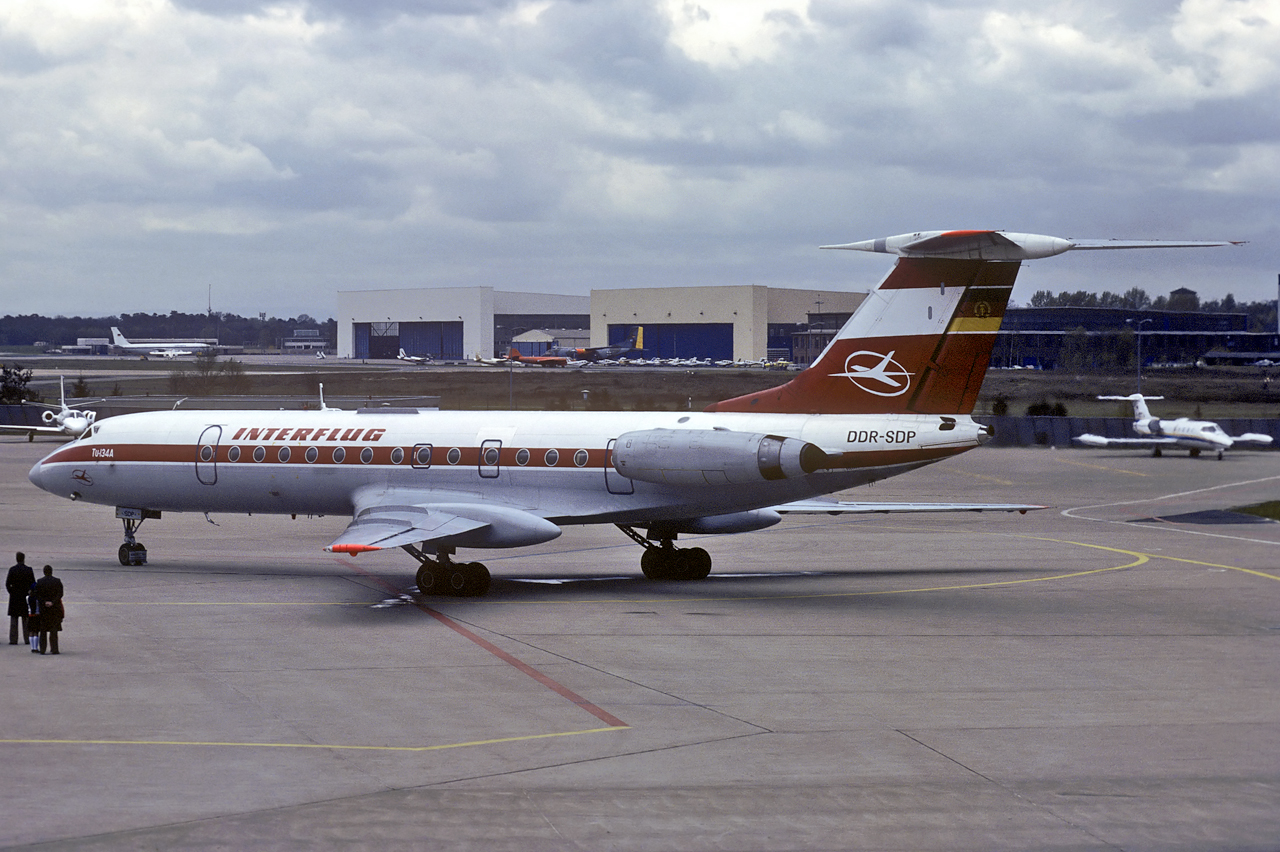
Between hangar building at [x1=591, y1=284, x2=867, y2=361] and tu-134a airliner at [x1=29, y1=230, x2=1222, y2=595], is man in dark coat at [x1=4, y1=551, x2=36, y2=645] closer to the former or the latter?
tu-134a airliner at [x1=29, y1=230, x2=1222, y2=595]

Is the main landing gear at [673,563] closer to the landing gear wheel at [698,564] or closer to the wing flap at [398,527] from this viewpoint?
the landing gear wheel at [698,564]

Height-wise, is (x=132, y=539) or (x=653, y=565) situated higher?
(x=132, y=539)

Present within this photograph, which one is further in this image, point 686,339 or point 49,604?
point 686,339

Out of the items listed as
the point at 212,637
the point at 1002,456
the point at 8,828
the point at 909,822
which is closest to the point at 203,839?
the point at 8,828

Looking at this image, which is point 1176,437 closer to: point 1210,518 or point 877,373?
point 1210,518

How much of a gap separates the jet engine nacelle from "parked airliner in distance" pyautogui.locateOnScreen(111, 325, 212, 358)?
406 feet

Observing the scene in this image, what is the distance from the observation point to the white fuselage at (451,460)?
24.7 metres

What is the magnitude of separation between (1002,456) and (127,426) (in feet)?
153

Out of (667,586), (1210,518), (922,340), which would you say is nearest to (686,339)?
(1210,518)

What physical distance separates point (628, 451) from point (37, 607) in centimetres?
1077

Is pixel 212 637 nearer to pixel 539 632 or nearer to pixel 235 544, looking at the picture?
pixel 539 632

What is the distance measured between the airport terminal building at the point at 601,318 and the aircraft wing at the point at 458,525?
65.6 metres

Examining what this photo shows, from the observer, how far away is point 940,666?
62.2ft

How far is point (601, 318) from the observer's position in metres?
122
